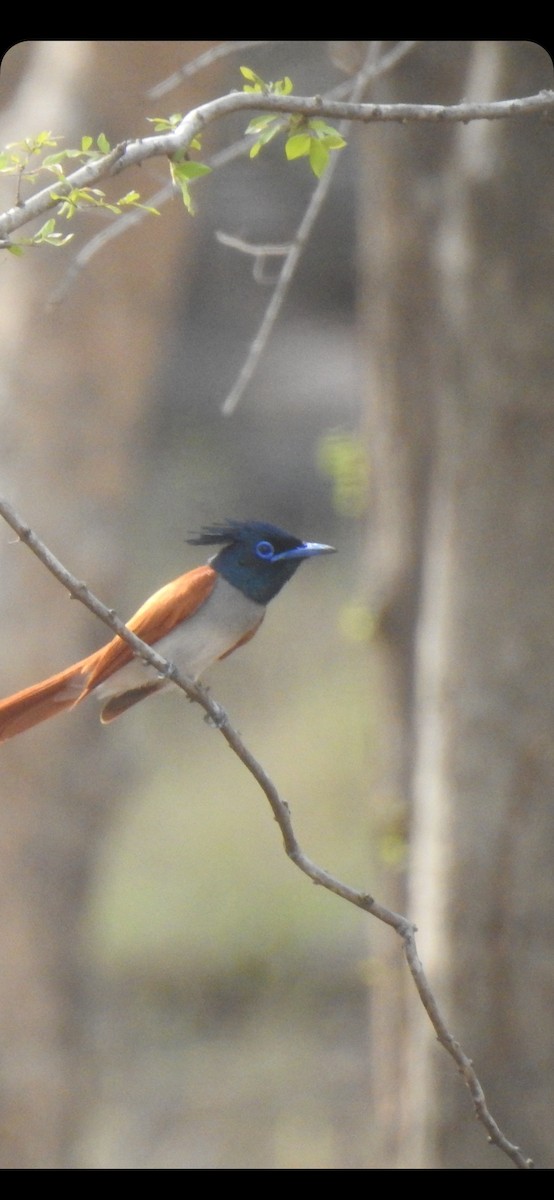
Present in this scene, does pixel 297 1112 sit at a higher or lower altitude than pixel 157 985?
lower

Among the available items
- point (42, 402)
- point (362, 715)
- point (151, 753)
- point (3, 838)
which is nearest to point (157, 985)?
point (151, 753)

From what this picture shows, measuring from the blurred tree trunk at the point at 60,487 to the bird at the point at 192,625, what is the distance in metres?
3.02

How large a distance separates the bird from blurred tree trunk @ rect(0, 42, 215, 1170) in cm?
302

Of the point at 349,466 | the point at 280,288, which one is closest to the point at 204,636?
the point at 280,288

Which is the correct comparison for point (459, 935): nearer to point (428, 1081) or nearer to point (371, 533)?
point (428, 1081)

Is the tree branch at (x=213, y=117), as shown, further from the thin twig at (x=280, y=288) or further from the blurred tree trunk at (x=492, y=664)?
the blurred tree trunk at (x=492, y=664)

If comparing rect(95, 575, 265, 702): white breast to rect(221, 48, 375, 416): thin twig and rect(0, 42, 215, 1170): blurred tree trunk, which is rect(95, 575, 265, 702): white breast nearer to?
rect(221, 48, 375, 416): thin twig

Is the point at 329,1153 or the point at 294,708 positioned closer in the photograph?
the point at 329,1153

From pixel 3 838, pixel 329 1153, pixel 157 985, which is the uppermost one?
pixel 3 838

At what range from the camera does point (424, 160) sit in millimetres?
4762

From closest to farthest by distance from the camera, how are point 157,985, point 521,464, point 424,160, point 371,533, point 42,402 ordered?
point 521,464 < point 424,160 < point 371,533 < point 42,402 < point 157,985

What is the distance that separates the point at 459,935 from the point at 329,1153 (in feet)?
17.2

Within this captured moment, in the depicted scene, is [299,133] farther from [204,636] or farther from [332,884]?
[332,884]

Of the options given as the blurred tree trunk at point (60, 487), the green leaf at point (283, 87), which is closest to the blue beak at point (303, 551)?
the green leaf at point (283, 87)
